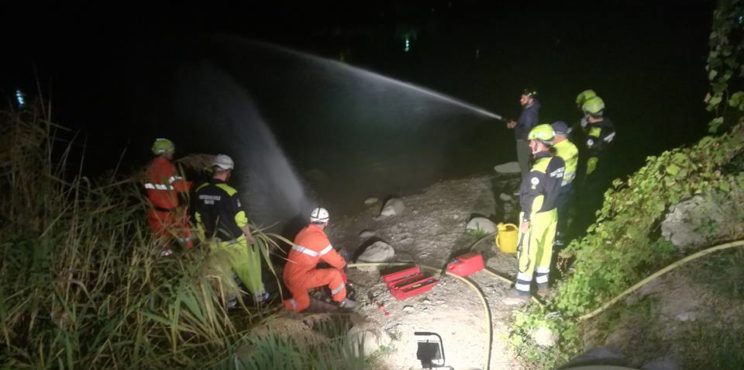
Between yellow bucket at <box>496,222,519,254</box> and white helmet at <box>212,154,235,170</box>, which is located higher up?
white helmet at <box>212,154,235,170</box>

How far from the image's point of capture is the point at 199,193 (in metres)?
5.11

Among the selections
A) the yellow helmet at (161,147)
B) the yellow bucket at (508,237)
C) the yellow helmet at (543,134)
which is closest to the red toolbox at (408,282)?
the yellow bucket at (508,237)

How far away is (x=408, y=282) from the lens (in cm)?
539

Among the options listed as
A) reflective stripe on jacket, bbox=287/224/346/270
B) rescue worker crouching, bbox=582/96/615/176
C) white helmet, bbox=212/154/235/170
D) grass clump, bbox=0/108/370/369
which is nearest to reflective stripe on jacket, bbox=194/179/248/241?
white helmet, bbox=212/154/235/170

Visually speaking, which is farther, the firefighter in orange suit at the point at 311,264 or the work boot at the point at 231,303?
the firefighter in orange suit at the point at 311,264

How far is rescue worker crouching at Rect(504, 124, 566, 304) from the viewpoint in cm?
468

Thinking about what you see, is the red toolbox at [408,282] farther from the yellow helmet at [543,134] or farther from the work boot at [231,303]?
the yellow helmet at [543,134]

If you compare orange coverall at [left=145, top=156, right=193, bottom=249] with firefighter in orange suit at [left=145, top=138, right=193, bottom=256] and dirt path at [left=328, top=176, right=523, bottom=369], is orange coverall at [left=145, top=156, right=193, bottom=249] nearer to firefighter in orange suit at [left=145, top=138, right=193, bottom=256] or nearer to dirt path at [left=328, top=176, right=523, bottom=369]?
firefighter in orange suit at [left=145, top=138, right=193, bottom=256]

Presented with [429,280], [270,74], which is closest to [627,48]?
[270,74]

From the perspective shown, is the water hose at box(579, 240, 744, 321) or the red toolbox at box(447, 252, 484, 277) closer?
the water hose at box(579, 240, 744, 321)

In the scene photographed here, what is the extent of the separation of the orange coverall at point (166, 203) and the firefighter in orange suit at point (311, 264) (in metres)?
1.21

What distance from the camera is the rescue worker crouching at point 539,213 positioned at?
4680 millimetres

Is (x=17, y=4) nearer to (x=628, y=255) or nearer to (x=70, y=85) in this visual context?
(x=70, y=85)

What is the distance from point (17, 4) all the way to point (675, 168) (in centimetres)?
2718
